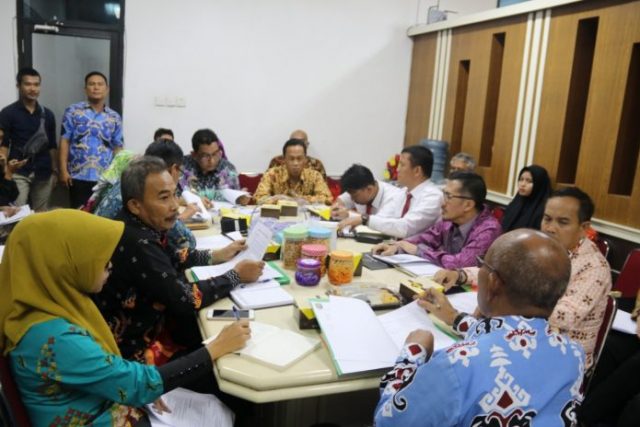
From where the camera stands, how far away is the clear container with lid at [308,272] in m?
1.92

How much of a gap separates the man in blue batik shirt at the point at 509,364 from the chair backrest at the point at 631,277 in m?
1.91

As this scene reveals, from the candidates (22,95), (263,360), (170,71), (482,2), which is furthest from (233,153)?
(263,360)

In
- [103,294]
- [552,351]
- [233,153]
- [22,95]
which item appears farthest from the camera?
[233,153]

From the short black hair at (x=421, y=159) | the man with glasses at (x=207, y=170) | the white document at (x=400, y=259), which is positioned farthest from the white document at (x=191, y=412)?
the man with glasses at (x=207, y=170)

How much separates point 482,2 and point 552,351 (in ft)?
18.2

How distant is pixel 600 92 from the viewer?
3.32 metres

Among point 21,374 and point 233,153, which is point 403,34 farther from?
point 21,374

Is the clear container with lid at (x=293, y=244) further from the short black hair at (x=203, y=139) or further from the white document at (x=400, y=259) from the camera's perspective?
the short black hair at (x=203, y=139)

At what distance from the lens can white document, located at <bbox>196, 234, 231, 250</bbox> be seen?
8.18 ft

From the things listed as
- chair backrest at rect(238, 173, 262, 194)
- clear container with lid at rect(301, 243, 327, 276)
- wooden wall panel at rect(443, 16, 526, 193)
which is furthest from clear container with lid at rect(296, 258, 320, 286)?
chair backrest at rect(238, 173, 262, 194)

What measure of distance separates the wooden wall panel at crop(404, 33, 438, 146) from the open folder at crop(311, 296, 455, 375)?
13.3 feet

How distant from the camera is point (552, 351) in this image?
1017 millimetres

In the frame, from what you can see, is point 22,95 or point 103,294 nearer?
point 103,294

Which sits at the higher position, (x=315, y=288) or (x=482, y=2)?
(x=482, y=2)
